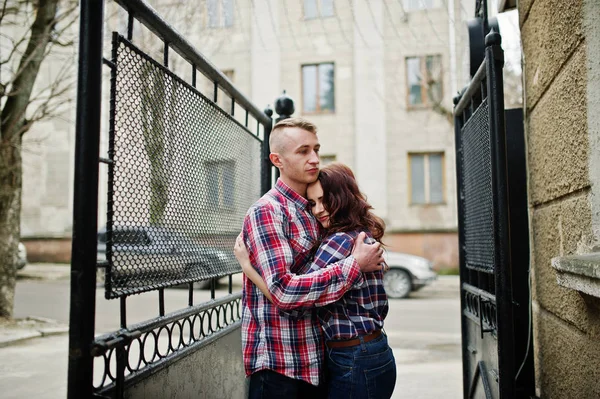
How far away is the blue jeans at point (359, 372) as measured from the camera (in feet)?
7.16

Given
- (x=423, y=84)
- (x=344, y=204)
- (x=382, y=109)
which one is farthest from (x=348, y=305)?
(x=382, y=109)

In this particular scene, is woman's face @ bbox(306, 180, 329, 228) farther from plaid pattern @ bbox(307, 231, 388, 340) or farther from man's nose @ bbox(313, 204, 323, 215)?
plaid pattern @ bbox(307, 231, 388, 340)

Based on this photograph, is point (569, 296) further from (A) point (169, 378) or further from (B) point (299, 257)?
(A) point (169, 378)

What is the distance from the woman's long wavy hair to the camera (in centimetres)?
235

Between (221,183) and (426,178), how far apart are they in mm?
16993

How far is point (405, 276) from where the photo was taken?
13.3 m

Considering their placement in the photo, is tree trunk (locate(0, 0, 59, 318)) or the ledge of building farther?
tree trunk (locate(0, 0, 59, 318))

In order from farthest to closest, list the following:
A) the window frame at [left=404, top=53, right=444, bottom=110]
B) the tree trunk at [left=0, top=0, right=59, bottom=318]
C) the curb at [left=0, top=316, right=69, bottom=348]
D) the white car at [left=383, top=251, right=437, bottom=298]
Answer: the window frame at [left=404, top=53, right=444, bottom=110] → the white car at [left=383, top=251, right=437, bottom=298] → the tree trunk at [left=0, top=0, right=59, bottom=318] → the curb at [left=0, top=316, right=69, bottom=348]

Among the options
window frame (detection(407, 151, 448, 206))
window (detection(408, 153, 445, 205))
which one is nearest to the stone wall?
window frame (detection(407, 151, 448, 206))

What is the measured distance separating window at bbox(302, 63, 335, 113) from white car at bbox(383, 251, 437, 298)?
8611mm

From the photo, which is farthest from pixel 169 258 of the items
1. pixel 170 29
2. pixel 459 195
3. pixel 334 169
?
pixel 459 195

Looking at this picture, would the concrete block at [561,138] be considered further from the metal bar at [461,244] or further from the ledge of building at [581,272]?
the metal bar at [461,244]

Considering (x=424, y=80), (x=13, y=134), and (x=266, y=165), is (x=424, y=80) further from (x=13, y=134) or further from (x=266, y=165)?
(x=266, y=165)

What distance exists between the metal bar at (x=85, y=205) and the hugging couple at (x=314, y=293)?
0.68 meters
